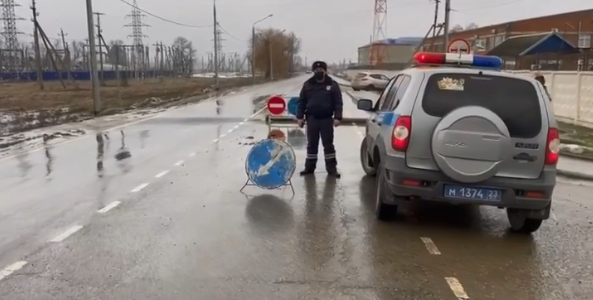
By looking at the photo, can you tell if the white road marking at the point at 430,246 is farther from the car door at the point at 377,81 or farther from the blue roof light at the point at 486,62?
the car door at the point at 377,81

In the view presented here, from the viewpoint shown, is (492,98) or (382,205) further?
(382,205)

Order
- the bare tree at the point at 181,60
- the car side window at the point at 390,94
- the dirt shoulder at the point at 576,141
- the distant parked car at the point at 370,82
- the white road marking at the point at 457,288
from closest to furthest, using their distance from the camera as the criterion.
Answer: the white road marking at the point at 457,288 → the car side window at the point at 390,94 → the dirt shoulder at the point at 576,141 → the distant parked car at the point at 370,82 → the bare tree at the point at 181,60

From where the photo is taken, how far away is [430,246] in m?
5.79

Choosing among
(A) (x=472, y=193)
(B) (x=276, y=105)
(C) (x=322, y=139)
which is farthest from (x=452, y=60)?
(B) (x=276, y=105)

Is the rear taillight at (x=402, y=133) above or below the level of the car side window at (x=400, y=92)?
below

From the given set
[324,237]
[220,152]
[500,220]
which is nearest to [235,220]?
[324,237]

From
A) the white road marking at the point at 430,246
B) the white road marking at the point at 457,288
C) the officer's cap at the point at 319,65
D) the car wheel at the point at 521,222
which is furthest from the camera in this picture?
the officer's cap at the point at 319,65

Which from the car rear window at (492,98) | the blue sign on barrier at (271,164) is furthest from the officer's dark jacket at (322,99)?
the car rear window at (492,98)

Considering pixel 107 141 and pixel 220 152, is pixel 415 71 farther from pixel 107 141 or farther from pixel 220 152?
pixel 107 141

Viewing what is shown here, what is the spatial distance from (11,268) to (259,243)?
2298 millimetres

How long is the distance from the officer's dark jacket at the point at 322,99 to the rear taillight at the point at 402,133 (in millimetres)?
3112

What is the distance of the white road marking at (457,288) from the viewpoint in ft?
14.8

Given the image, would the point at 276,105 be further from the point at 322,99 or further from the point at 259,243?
the point at 259,243

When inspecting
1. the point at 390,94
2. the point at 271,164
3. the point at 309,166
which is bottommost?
the point at 309,166
